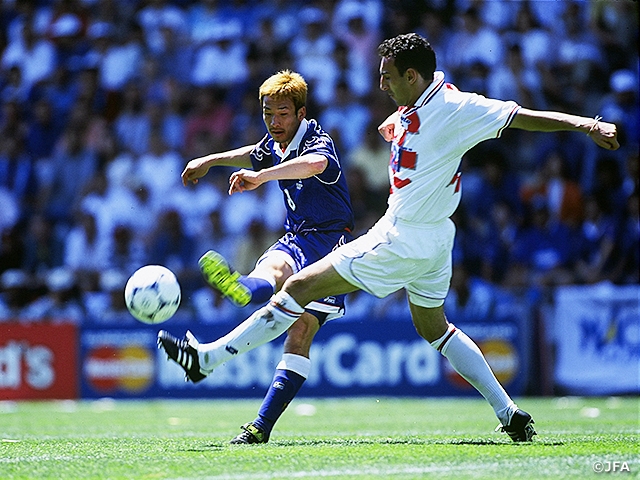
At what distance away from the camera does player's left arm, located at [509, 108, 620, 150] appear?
219 inches

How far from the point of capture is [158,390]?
44.1ft

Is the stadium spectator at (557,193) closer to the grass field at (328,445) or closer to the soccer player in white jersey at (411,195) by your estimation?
the grass field at (328,445)

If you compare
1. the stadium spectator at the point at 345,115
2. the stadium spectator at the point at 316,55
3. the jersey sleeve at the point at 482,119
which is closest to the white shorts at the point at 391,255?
the jersey sleeve at the point at 482,119

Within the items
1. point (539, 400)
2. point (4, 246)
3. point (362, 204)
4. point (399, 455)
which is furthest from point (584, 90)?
point (399, 455)

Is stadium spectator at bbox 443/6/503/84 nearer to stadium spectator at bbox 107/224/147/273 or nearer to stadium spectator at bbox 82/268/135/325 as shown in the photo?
stadium spectator at bbox 107/224/147/273

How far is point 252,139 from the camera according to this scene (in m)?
14.9

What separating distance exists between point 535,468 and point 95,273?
10.3 m

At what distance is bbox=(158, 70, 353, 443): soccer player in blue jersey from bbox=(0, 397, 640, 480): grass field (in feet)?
1.27

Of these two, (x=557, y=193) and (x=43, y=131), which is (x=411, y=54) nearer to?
(x=557, y=193)

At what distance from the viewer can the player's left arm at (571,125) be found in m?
5.57

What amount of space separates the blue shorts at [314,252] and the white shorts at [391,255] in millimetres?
532

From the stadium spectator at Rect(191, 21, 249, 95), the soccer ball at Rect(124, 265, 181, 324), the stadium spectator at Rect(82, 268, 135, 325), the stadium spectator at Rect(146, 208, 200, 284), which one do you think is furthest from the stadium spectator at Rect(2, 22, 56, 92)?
the soccer ball at Rect(124, 265, 181, 324)

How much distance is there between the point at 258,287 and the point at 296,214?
0.79 meters

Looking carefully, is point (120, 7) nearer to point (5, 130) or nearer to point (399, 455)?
point (5, 130)
